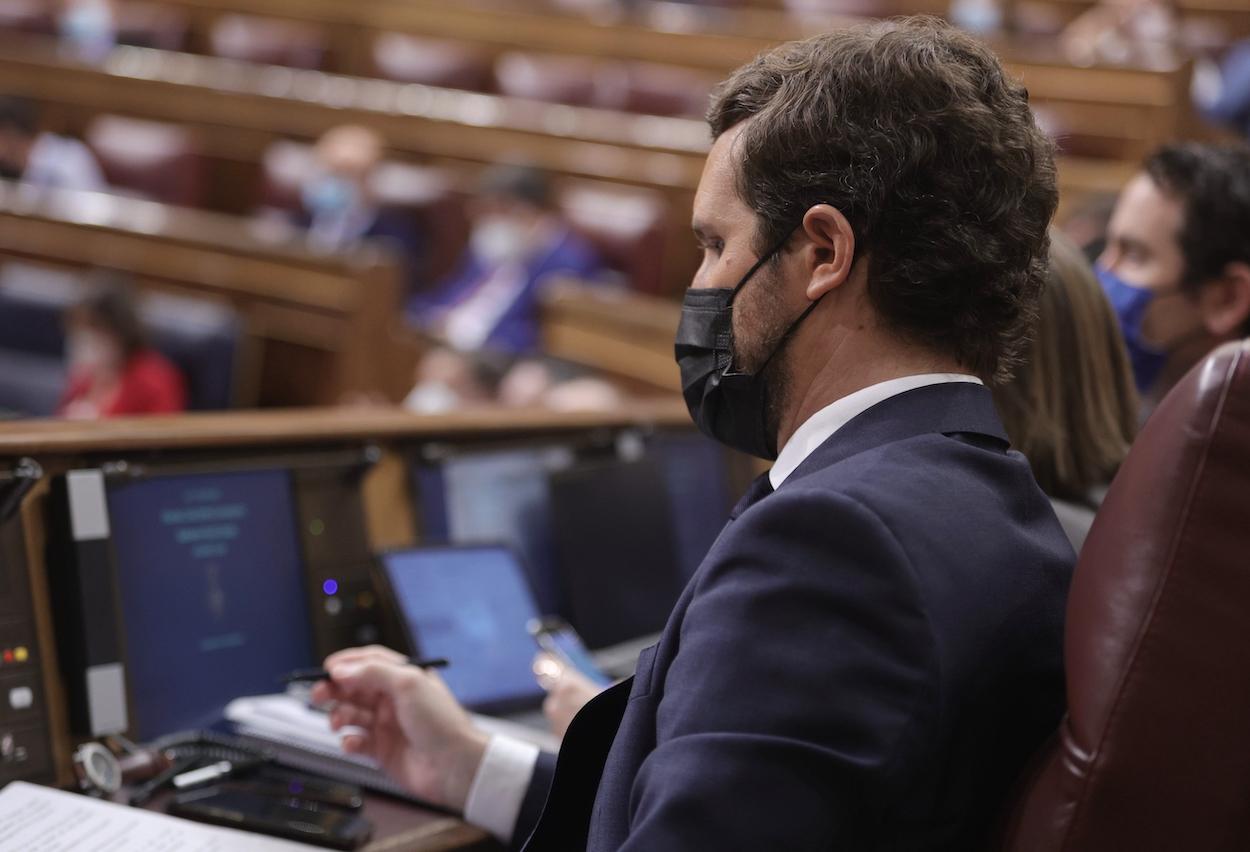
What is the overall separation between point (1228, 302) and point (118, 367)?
9.22ft

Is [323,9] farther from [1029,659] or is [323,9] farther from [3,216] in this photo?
[1029,659]

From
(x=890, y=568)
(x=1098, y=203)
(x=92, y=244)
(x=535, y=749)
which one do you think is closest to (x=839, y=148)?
(x=890, y=568)

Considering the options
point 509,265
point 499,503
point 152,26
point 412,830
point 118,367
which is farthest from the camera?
point 152,26

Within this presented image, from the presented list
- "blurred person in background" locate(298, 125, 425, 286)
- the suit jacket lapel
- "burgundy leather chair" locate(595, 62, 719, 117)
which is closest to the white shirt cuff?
the suit jacket lapel

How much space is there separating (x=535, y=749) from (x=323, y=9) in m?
5.90

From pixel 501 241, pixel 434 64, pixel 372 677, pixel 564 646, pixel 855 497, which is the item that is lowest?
pixel 564 646

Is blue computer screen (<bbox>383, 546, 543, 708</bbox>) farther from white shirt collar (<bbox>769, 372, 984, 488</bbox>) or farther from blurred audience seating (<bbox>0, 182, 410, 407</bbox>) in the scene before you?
blurred audience seating (<bbox>0, 182, 410, 407</bbox>)

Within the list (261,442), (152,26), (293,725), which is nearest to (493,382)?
(261,442)

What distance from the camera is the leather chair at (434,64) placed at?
6.16 metres

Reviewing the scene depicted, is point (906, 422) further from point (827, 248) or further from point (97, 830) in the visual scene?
point (97, 830)

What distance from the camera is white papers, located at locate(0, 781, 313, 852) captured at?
1112 mm

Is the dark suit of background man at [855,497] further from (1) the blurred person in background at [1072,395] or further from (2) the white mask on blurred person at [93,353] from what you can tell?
(2) the white mask on blurred person at [93,353]

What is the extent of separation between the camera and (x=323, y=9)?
21.6 feet

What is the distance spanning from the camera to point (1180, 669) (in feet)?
2.66
